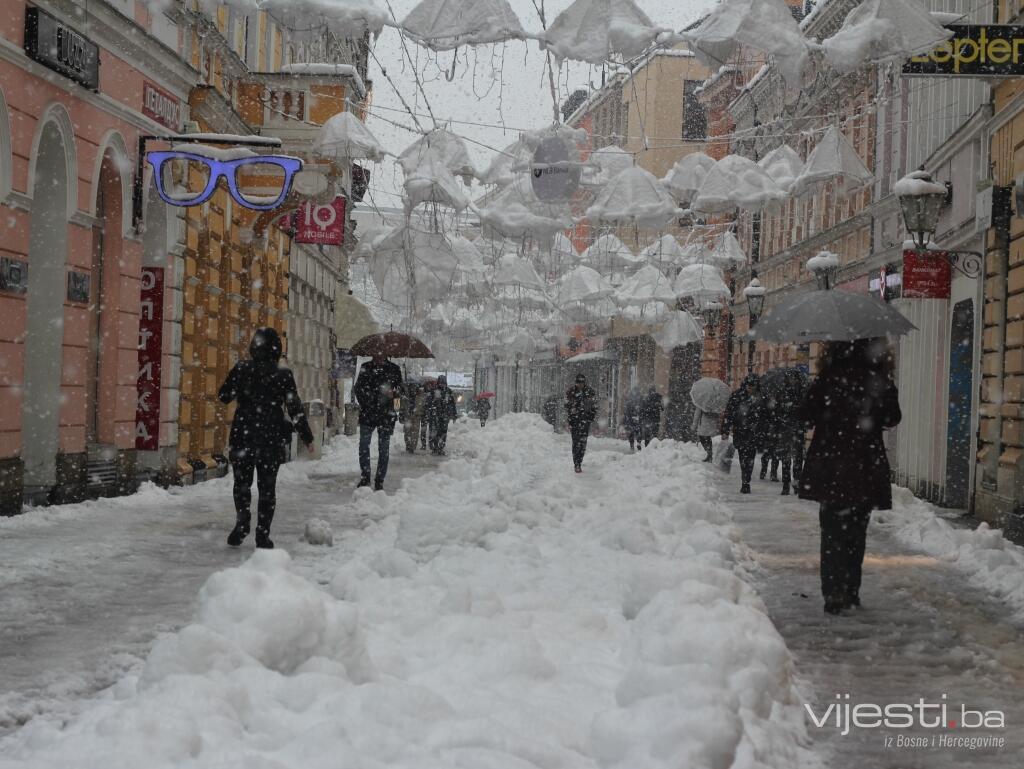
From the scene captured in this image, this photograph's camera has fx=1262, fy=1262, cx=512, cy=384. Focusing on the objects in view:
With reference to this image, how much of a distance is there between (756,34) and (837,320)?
11.1ft

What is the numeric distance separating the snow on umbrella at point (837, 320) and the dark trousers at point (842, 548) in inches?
45.9

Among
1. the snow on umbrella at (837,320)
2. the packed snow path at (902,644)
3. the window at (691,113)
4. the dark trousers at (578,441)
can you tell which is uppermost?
the window at (691,113)

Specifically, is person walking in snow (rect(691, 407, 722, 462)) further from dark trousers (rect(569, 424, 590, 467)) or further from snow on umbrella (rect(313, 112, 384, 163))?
snow on umbrella (rect(313, 112, 384, 163))

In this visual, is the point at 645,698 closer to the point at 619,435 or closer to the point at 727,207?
the point at 727,207

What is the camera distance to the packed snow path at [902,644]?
16.0 ft

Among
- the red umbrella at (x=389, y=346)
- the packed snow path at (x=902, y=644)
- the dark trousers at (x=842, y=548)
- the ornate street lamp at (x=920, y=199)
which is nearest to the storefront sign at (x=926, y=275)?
the ornate street lamp at (x=920, y=199)

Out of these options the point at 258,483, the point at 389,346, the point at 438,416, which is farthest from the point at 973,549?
the point at 438,416

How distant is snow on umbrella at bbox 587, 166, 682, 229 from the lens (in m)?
18.8

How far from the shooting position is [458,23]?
10.5 m

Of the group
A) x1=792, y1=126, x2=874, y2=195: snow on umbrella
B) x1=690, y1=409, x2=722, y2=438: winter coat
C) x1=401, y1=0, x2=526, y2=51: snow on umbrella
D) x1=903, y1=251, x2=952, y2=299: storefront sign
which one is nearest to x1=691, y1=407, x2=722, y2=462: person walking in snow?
x1=690, y1=409, x2=722, y2=438: winter coat

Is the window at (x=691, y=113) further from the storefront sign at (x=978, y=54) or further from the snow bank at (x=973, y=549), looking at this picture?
the storefront sign at (x=978, y=54)

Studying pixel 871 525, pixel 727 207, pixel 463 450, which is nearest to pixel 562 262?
pixel 463 450

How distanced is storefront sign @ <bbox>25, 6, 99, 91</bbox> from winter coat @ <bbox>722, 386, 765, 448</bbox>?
31.3 ft

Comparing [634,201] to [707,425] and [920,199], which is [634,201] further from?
[707,425]
